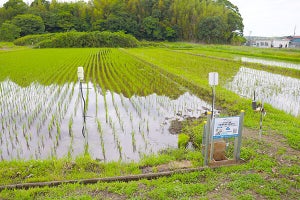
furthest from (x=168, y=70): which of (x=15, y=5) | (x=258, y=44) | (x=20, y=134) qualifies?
(x=258, y=44)

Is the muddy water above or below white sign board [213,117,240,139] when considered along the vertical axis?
below

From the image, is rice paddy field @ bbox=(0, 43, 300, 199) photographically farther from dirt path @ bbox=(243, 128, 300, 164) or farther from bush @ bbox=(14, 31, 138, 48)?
bush @ bbox=(14, 31, 138, 48)

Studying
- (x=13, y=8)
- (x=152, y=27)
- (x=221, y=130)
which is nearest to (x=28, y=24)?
(x=13, y=8)

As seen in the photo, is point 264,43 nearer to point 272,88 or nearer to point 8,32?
point 8,32

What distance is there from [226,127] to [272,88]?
7802 mm

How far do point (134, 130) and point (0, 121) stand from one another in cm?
369

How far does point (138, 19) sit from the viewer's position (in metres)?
58.3

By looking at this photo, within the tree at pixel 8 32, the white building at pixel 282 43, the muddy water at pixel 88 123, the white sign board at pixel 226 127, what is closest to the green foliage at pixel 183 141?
the muddy water at pixel 88 123

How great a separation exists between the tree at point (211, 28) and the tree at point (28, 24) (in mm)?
32685

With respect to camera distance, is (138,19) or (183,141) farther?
(138,19)

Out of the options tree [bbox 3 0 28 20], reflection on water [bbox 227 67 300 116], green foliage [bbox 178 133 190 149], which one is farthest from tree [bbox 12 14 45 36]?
green foliage [bbox 178 133 190 149]

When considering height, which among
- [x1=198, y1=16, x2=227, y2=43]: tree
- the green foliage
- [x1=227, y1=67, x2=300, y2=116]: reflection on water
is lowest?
the green foliage

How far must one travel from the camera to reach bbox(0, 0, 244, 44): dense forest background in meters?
48.7

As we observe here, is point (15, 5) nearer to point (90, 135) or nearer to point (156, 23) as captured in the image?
point (156, 23)
